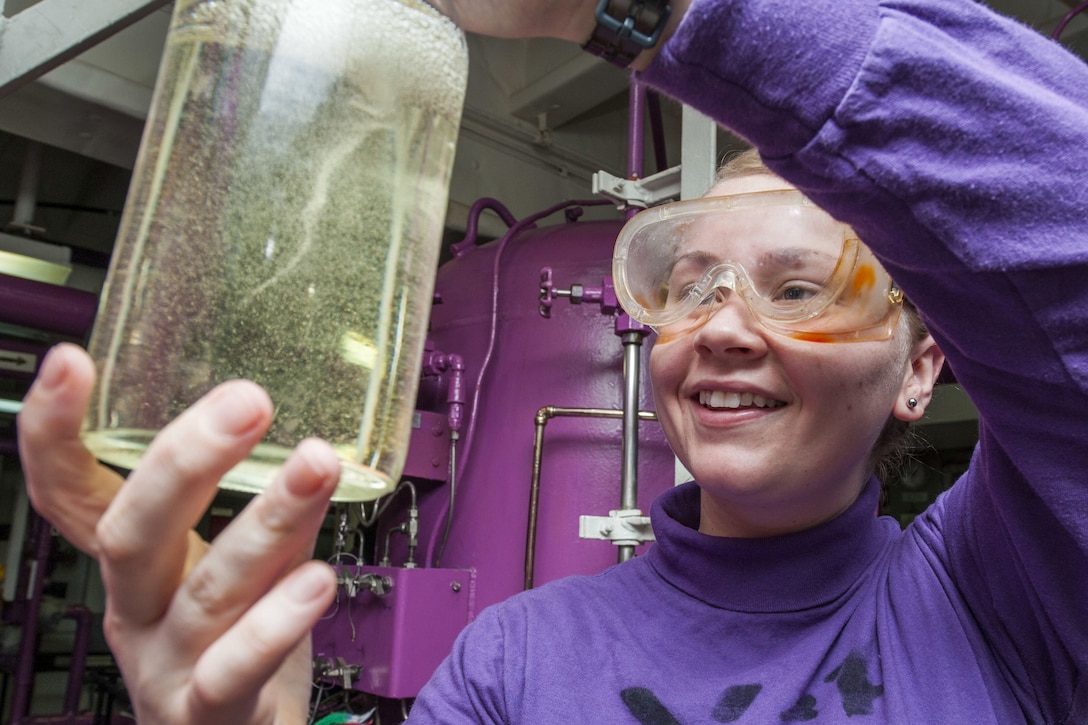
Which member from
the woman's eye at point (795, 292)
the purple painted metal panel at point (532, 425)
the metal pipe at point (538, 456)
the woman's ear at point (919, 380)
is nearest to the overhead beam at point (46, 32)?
the purple painted metal panel at point (532, 425)

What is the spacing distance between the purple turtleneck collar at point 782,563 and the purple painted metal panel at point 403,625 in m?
1.13

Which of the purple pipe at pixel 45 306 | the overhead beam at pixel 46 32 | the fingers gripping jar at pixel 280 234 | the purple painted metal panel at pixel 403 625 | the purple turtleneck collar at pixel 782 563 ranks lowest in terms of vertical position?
the purple painted metal panel at pixel 403 625

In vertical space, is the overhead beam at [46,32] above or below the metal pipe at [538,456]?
above

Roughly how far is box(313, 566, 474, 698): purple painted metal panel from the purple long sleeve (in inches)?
41.1

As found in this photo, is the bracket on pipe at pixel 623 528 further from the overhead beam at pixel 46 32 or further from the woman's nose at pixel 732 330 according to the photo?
the overhead beam at pixel 46 32

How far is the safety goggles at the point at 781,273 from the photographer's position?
81 centimetres

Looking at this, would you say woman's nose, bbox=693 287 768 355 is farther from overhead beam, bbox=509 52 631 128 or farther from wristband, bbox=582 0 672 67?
overhead beam, bbox=509 52 631 128

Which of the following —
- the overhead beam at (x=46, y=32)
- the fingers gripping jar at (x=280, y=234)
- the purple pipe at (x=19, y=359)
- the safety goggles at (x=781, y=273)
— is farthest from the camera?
the purple pipe at (x=19, y=359)

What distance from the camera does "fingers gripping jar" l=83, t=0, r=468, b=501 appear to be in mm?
380

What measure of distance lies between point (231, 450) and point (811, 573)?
2.17 ft

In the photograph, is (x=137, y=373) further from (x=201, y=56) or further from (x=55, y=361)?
(x=201, y=56)

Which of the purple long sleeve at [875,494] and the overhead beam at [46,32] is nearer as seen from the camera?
the purple long sleeve at [875,494]

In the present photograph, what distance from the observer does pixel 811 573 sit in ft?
2.71

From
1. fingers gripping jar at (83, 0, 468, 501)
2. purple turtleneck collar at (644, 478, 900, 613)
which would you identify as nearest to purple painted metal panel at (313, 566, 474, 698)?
purple turtleneck collar at (644, 478, 900, 613)
